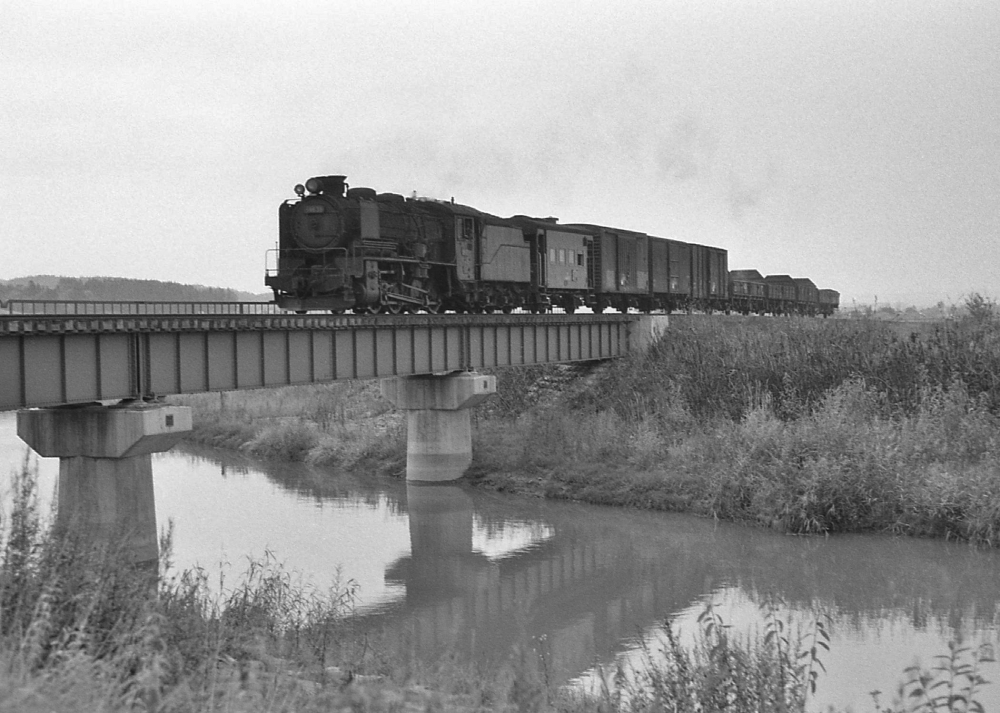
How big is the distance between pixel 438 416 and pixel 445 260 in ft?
17.0

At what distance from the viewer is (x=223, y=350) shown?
21.8m

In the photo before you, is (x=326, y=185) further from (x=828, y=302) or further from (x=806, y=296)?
(x=828, y=302)

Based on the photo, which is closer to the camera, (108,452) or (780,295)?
(108,452)

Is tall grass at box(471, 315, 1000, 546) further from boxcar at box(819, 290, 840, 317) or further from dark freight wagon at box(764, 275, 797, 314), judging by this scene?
boxcar at box(819, 290, 840, 317)

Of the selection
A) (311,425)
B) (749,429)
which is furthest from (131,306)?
(749,429)

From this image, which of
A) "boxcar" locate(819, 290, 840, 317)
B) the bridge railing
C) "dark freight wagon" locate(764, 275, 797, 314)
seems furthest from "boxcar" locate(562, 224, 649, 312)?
"boxcar" locate(819, 290, 840, 317)

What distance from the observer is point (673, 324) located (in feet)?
142

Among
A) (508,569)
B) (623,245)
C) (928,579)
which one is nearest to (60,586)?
(508,569)

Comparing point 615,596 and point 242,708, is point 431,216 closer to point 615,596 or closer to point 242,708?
point 615,596

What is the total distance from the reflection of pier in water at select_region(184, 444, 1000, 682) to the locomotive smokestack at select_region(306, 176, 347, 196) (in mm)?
9127

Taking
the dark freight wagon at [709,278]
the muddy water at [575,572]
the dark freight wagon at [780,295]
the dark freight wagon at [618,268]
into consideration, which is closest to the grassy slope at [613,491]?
the muddy water at [575,572]

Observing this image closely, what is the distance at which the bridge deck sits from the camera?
702 inches

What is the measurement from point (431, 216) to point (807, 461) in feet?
42.5

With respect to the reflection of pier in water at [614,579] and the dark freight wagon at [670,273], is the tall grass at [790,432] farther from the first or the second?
the dark freight wagon at [670,273]
